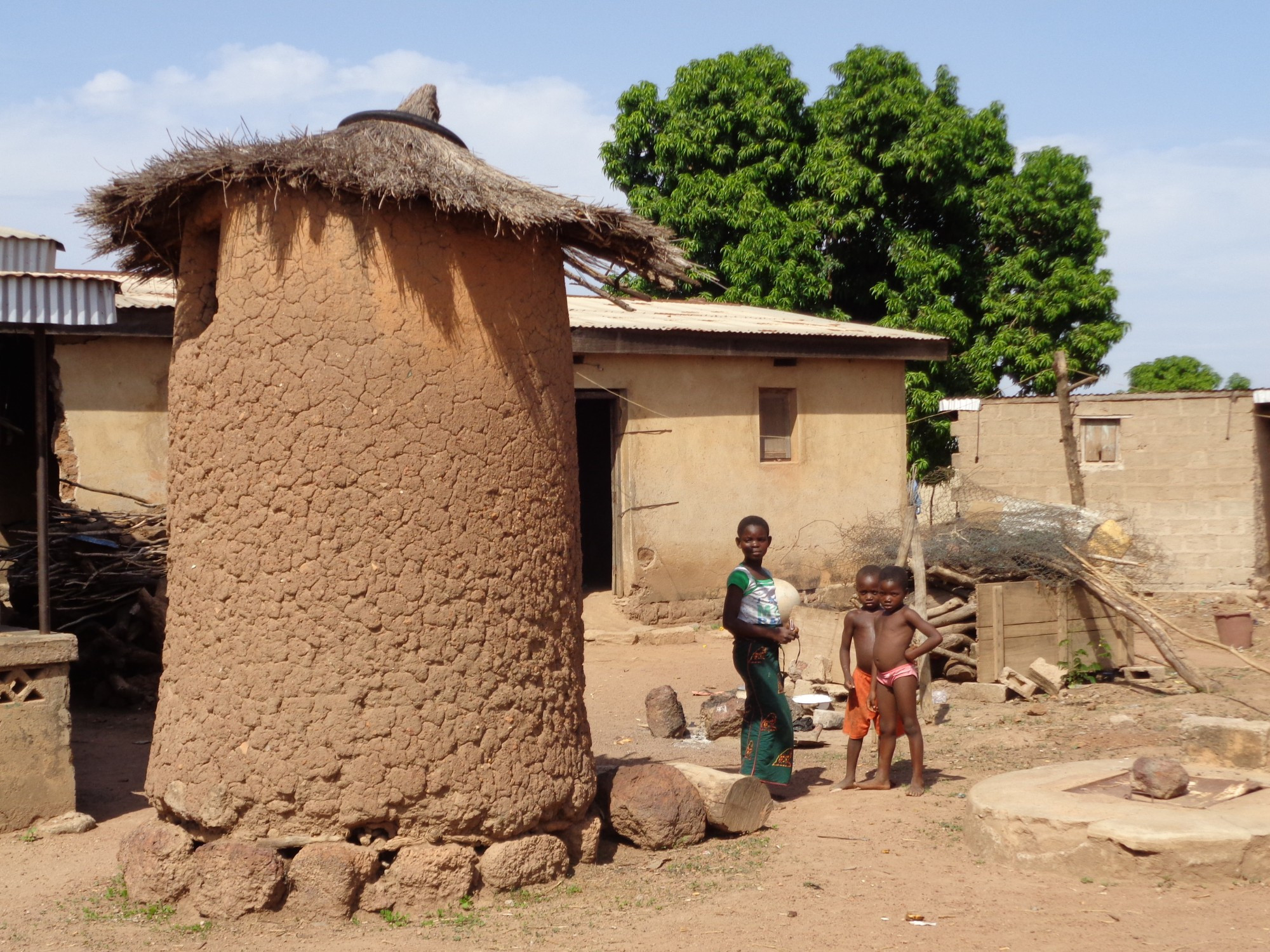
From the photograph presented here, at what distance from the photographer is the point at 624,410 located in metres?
11.2

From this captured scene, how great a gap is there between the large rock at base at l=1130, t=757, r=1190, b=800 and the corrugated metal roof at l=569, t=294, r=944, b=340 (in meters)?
6.49

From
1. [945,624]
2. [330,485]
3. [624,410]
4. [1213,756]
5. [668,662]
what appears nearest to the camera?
[330,485]

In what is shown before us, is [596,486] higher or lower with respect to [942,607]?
higher

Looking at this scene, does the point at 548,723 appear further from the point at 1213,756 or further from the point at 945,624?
the point at 945,624

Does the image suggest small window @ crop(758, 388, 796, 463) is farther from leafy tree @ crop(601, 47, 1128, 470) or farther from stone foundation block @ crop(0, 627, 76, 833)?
stone foundation block @ crop(0, 627, 76, 833)

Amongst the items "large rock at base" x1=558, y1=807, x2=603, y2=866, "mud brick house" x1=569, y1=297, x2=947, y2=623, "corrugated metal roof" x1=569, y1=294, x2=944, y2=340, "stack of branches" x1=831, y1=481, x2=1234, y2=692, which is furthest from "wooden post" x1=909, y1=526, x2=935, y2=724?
"corrugated metal roof" x1=569, y1=294, x2=944, y2=340

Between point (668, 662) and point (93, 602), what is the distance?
14.9 ft

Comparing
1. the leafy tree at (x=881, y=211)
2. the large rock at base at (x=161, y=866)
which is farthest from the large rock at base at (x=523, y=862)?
the leafy tree at (x=881, y=211)

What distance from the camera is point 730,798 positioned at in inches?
191

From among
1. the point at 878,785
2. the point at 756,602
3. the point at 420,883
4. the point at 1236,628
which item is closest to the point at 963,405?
the point at 1236,628

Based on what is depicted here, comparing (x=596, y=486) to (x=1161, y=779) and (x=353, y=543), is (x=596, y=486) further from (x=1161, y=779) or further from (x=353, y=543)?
(x=353, y=543)

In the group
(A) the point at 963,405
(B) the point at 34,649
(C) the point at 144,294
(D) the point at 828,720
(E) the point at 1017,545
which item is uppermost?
(C) the point at 144,294

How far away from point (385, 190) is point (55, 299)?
8.54 feet

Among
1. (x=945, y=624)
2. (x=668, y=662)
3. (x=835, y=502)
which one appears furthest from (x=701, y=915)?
(x=835, y=502)
